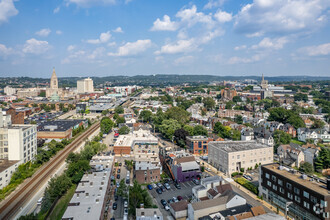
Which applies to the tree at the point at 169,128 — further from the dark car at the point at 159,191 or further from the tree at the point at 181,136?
the dark car at the point at 159,191

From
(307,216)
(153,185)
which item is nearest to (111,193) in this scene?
(153,185)

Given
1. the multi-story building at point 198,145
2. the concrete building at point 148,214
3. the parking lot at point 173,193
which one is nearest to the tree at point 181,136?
the multi-story building at point 198,145

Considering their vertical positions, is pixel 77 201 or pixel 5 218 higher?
pixel 77 201

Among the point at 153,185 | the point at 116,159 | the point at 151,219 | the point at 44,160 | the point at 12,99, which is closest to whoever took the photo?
the point at 151,219

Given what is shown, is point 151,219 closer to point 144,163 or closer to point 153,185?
point 153,185

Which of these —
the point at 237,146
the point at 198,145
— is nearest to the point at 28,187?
the point at 198,145

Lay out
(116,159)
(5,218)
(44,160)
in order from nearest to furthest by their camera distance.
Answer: (5,218) < (44,160) < (116,159)

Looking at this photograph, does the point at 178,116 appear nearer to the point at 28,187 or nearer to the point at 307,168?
the point at 307,168

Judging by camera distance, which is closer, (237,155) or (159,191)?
(159,191)
